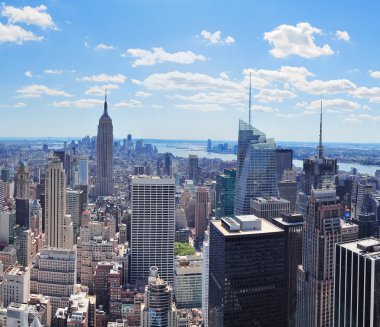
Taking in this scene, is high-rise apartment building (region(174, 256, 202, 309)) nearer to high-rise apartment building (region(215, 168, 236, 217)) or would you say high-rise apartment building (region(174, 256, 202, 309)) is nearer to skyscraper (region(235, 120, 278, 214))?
skyscraper (region(235, 120, 278, 214))

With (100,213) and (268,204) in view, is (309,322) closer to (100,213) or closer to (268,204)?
(268,204)

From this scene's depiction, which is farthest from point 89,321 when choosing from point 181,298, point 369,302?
point 369,302

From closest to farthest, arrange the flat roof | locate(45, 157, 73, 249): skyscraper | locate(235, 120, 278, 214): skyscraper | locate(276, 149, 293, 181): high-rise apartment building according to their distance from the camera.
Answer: the flat roof
locate(235, 120, 278, 214): skyscraper
locate(45, 157, 73, 249): skyscraper
locate(276, 149, 293, 181): high-rise apartment building

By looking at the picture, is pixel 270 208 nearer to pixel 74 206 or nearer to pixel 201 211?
pixel 201 211

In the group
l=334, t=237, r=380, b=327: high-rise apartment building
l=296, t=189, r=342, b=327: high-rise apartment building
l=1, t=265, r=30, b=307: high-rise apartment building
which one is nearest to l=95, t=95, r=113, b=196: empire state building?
l=1, t=265, r=30, b=307: high-rise apartment building

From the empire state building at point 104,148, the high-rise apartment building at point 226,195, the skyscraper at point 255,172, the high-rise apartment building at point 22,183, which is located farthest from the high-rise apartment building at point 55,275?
the empire state building at point 104,148

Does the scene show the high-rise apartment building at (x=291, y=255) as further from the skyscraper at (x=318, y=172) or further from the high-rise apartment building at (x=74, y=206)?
the high-rise apartment building at (x=74, y=206)
